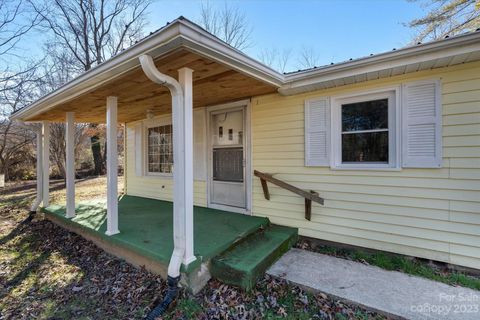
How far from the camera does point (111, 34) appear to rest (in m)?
13.6

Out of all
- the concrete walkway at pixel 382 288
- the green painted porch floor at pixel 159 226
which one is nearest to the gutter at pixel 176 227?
the green painted porch floor at pixel 159 226

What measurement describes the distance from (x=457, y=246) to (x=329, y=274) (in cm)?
154

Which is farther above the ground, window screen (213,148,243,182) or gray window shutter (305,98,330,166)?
gray window shutter (305,98,330,166)

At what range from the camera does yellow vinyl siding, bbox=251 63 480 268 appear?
2.70 metres

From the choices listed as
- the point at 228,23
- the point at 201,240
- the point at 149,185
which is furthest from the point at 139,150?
the point at 228,23

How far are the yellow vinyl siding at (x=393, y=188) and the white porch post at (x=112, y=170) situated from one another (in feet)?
7.44

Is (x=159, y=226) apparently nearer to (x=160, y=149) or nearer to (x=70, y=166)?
(x=70, y=166)

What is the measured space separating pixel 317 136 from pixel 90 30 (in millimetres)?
14883

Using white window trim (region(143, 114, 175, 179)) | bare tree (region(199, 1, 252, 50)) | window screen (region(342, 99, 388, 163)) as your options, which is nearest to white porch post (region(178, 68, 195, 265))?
window screen (region(342, 99, 388, 163))

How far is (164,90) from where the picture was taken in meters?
3.61

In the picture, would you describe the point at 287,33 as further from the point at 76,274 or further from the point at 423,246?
the point at 76,274

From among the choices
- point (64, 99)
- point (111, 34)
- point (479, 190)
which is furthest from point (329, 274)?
point (111, 34)

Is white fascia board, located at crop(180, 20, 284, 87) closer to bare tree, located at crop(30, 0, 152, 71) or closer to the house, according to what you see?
the house

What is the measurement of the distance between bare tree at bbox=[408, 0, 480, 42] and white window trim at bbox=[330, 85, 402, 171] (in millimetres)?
5295
